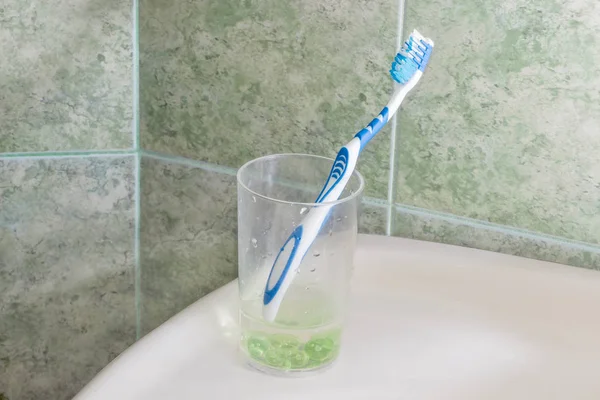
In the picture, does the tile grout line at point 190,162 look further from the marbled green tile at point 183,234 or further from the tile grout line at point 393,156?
the tile grout line at point 393,156

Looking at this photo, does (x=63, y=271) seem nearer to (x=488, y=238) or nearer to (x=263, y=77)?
(x=263, y=77)

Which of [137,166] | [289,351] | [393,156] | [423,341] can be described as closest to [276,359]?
[289,351]

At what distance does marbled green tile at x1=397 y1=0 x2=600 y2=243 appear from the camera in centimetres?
67

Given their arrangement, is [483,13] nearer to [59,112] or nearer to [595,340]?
[595,340]

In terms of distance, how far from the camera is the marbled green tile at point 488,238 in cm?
72

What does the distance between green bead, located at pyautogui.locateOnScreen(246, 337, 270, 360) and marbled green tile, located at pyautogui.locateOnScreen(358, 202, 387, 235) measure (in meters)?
0.20

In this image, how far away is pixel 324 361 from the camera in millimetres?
626

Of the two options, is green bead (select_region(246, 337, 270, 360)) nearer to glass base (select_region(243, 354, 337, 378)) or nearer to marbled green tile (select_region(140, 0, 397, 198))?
glass base (select_region(243, 354, 337, 378))

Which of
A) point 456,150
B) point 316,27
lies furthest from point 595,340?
point 316,27

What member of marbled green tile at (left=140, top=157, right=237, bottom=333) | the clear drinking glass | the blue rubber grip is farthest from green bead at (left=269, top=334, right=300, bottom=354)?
marbled green tile at (left=140, top=157, right=237, bottom=333)

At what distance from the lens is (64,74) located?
83cm

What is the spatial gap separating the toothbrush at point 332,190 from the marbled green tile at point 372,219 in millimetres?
162

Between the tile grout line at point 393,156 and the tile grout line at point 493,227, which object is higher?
the tile grout line at point 393,156

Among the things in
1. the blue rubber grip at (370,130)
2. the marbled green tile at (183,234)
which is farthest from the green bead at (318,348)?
the marbled green tile at (183,234)
